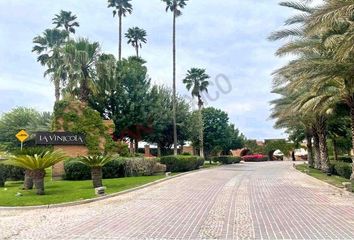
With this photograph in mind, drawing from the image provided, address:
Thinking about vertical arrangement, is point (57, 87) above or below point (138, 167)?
above

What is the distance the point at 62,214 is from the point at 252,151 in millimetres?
74113

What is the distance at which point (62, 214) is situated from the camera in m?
12.1

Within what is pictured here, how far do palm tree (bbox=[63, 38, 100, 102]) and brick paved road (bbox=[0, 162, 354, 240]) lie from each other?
659 inches

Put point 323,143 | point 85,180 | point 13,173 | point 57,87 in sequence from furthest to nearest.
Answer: point 57,87 < point 323,143 < point 13,173 < point 85,180

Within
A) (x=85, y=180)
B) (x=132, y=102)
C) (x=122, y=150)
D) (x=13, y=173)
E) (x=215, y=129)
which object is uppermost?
(x=132, y=102)

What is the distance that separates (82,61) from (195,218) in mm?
22584

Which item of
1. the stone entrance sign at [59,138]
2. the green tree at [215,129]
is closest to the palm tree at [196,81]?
the green tree at [215,129]

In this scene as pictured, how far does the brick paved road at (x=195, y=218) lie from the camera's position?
349 inches

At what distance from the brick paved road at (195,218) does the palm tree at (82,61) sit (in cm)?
1675

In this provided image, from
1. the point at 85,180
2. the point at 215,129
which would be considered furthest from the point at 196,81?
the point at 85,180

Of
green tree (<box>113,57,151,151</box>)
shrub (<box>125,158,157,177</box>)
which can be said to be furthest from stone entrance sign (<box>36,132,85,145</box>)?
green tree (<box>113,57,151,151</box>)

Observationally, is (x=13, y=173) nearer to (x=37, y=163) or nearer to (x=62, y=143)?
(x=62, y=143)

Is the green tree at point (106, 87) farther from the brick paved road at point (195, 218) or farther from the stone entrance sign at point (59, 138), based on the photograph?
the brick paved road at point (195, 218)

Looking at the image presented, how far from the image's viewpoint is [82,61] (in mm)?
30828
